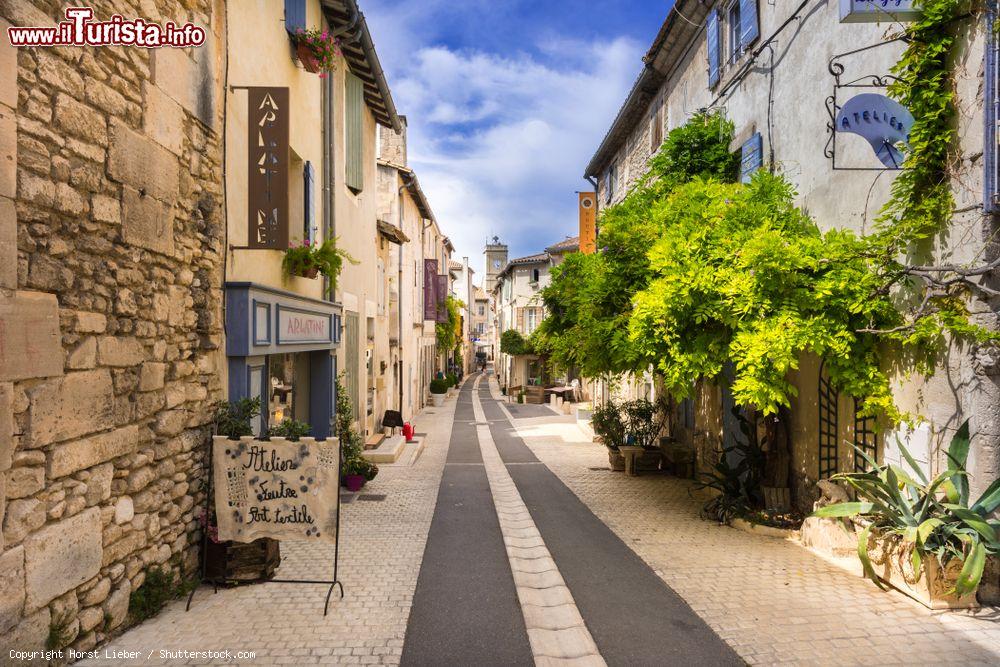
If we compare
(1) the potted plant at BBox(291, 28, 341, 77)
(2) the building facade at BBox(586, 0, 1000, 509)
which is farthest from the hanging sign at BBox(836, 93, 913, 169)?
(1) the potted plant at BBox(291, 28, 341, 77)

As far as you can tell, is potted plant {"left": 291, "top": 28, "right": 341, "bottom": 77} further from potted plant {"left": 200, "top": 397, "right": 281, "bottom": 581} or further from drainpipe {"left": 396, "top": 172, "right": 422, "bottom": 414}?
drainpipe {"left": 396, "top": 172, "right": 422, "bottom": 414}

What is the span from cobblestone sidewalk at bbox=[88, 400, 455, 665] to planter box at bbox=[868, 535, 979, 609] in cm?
448

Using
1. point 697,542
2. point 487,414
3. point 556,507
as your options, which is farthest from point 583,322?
point 487,414

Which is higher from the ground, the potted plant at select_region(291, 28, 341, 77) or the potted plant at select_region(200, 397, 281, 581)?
the potted plant at select_region(291, 28, 341, 77)

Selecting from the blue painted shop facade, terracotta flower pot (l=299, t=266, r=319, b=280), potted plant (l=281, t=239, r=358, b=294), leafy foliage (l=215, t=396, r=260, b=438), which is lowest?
leafy foliage (l=215, t=396, r=260, b=438)

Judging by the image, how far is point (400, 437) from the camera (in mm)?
15453

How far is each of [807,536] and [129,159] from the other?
8.01 metres

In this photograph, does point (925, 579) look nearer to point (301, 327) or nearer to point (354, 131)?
point (301, 327)

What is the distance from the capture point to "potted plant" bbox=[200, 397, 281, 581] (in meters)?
5.47

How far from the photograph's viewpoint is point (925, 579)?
5.13m

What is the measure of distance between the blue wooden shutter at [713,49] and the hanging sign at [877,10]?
18.0 feet

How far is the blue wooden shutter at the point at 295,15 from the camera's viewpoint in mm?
8086

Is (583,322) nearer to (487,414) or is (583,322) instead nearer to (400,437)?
(400,437)

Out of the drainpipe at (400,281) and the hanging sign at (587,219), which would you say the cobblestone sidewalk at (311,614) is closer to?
the hanging sign at (587,219)
